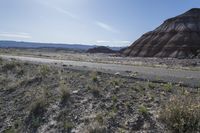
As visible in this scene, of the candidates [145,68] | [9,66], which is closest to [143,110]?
[145,68]

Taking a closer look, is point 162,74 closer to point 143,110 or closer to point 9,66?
point 143,110

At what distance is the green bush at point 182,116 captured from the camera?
26.0 feet

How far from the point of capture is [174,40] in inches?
2781

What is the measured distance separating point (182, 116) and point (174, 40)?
65.2 metres

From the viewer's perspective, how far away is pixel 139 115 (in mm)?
9641

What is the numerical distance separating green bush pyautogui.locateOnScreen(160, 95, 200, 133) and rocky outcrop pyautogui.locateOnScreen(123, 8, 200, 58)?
52.9 meters

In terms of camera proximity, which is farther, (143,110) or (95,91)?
(95,91)

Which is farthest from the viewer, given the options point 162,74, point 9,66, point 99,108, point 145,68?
point 145,68

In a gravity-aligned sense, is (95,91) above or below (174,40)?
below

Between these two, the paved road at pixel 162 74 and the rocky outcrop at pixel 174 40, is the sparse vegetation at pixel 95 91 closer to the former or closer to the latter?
the paved road at pixel 162 74

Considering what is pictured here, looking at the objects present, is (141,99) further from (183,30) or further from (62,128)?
(183,30)

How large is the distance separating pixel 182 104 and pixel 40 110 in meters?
6.50

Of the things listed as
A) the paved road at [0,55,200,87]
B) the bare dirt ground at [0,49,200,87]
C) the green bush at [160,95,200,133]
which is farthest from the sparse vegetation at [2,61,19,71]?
the green bush at [160,95,200,133]

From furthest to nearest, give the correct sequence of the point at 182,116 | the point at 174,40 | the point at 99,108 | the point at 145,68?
the point at 174,40
the point at 145,68
the point at 99,108
the point at 182,116
